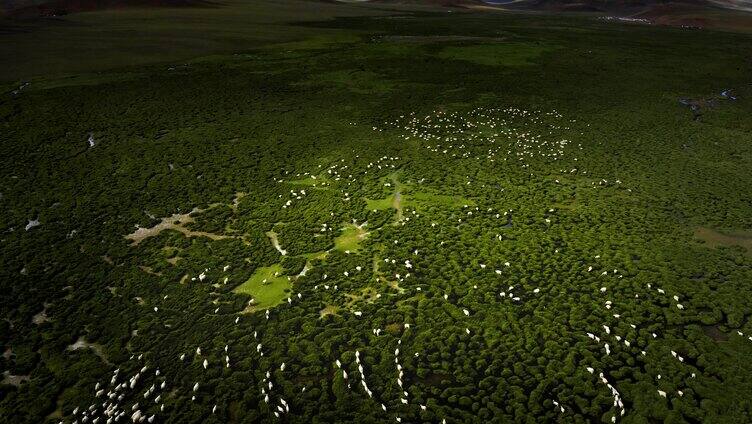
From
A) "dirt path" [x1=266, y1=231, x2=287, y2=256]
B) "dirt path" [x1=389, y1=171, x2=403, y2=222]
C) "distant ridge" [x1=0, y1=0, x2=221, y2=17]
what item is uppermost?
"distant ridge" [x1=0, y1=0, x2=221, y2=17]

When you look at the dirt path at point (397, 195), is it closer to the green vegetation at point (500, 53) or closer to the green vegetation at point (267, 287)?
the green vegetation at point (267, 287)

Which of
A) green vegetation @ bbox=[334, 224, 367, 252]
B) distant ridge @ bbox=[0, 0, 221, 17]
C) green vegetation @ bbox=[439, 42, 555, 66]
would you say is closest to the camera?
green vegetation @ bbox=[334, 224, 367, 252]

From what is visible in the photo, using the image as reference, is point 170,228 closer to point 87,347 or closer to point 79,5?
point 87,347

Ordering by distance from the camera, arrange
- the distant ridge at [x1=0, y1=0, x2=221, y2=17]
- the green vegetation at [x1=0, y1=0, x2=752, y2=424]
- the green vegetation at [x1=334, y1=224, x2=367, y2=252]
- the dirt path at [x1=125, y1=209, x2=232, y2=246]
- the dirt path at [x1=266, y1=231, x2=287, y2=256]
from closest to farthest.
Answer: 1. the green vegetation at [x1=0, y1=0, x2=752, y2=424]
2. the dirt path at [x1=266, y1=231, x2=287, y2=256]
3. the green vegetation at [x1=334, y1=224, x2=367, y2=252]
4. the dirt path at [x1=125, y1=209, x2=232, y2=246]
5. the distant ridge at [x1=0, y1=0, x2=221, y2=17]

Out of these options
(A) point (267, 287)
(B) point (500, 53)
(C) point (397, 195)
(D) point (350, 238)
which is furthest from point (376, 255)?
(B) point (500, 53)

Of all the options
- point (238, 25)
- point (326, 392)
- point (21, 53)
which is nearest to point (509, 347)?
point (326, 392)

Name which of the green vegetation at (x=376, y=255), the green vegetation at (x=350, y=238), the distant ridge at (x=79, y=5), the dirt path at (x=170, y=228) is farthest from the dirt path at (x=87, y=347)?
the distant ridge at (x=79, y=5)

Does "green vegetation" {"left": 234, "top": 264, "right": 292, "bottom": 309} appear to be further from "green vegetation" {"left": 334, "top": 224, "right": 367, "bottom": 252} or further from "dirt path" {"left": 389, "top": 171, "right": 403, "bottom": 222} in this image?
"dirt path" {"left": 389, "top": 171, "right": 403, "bottom": 222}

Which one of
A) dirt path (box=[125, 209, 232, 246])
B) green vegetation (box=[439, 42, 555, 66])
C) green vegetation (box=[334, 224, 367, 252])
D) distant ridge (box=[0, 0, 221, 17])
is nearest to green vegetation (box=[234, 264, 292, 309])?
green vegetation (box=[334, 224, 367, 252])
